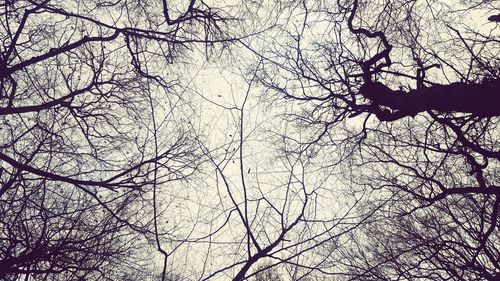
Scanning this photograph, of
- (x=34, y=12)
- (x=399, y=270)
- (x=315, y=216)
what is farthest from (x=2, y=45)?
(x=399, y=270)

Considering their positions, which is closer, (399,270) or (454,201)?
(399,270)

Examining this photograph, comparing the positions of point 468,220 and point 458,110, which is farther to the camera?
point 468,220

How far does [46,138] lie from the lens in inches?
197

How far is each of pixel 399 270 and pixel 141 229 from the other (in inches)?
155

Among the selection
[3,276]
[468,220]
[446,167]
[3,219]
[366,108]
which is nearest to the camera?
[3,276]

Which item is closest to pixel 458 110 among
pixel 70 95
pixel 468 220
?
pixel 468 220

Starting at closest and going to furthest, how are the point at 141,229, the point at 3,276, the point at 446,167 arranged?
the point at 3,276
the point at 141,229
the point at 446,167

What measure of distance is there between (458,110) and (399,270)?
271 cm

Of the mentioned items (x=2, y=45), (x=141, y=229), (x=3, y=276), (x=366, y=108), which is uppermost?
(x=2, y=45)

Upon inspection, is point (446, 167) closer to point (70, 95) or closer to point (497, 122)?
A: point (497, 122)

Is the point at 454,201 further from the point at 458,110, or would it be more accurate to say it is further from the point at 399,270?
Result: the point at 458,110

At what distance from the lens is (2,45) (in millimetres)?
4746

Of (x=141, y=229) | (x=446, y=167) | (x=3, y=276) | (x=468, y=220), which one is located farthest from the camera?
(x=468, y=220)

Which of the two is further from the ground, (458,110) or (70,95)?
(70,95)
